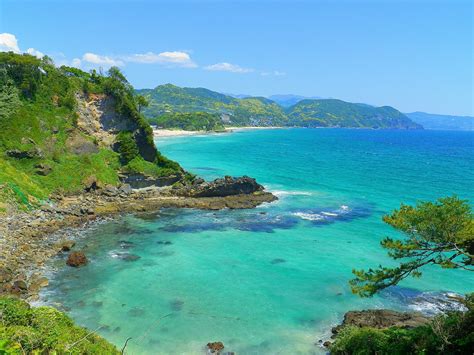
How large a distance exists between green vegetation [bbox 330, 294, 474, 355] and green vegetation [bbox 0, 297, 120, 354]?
13.6 m

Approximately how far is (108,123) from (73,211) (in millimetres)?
25858

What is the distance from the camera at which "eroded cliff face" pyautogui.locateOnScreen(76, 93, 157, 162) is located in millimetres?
68562

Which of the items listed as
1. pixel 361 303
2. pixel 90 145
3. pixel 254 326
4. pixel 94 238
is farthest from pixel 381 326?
pixel 90 145

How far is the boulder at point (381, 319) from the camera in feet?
87.8

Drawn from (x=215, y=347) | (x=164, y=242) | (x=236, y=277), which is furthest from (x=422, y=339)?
(x=164, y=242)

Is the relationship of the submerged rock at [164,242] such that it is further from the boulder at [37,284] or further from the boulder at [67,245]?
the boulder at [37,284]

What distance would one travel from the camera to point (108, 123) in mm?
70375

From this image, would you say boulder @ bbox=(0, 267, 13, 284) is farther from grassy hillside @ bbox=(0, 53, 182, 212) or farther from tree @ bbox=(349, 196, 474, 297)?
tree @ bbox=(349, 196, 474, 297)

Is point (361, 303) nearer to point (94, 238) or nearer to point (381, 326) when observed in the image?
point (381, 326)

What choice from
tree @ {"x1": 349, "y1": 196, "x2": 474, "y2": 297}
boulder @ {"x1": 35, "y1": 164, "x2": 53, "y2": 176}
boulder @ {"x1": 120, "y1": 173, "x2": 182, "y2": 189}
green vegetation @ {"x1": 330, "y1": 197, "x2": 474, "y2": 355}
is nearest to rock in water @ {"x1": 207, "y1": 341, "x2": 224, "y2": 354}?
green vegetation @ {"x1": 330, "y1": 197, "x2": 474, "y2": 355}

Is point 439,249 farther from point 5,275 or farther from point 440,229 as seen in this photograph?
point 5,275

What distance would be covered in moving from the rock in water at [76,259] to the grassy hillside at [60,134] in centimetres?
1419

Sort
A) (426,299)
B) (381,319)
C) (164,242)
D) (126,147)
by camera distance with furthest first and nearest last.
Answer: (126,147), (164,242), (426,299), (381,319)

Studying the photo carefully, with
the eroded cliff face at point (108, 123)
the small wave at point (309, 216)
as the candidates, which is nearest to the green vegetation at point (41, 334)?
the small wave at point (309, 216)
